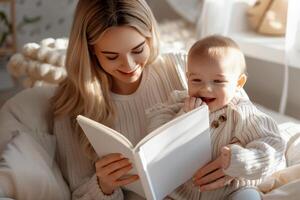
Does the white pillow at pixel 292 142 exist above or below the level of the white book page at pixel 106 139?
below

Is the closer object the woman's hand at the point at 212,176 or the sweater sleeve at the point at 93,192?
the woman's hand at the point at 212,176

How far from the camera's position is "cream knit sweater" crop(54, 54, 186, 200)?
1.47m

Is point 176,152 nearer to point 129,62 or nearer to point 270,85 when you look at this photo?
point 129,62

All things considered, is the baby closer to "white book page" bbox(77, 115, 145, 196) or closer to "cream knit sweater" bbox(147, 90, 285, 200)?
"cream knit sweater" bbox(147, 90, 285, 200)

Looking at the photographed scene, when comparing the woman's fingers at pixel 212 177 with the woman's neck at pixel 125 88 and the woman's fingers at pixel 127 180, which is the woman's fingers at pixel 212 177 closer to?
the woman's fingers at pixel 127 180

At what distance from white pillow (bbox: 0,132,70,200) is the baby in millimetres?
331

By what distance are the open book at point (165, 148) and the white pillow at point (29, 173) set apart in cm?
22

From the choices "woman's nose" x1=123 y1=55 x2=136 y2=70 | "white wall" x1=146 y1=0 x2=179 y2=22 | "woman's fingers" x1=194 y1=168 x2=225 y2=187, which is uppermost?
"white wall" x1=146 y1=0 x2=179 y2=22

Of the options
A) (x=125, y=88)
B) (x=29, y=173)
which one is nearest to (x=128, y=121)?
(x=125, y=88)

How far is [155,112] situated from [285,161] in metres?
0.41

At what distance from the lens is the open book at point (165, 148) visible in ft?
3.55

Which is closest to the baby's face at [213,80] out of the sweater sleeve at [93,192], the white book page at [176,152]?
the white book page at [176,152]

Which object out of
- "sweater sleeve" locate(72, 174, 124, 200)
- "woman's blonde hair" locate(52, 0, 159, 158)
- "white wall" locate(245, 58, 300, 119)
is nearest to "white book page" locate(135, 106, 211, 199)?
"sweater sleeve" locate(72, 174, 124, 200)

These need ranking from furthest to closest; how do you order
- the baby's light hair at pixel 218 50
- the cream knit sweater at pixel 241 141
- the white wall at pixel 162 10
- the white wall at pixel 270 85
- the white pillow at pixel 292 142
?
the white wall at pixel 162 10 → the white wall at pixel 270 85 → the white pillow at pixel 292 142 → the baby's light hair at pixel 218 50 → the cream knit sweater at pixel 241 141
